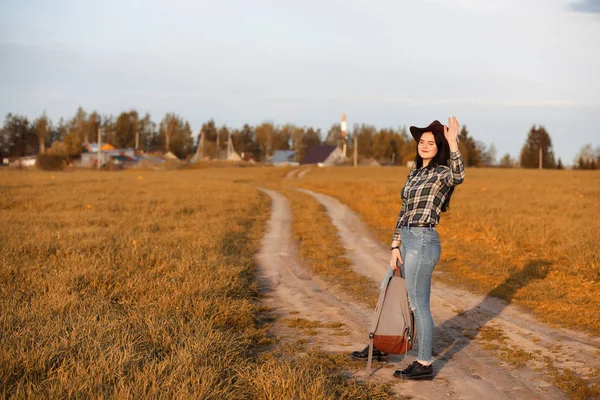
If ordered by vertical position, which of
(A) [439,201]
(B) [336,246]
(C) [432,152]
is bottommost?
(B) [336,246]

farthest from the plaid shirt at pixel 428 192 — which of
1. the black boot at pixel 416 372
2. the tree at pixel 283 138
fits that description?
the tree at pixel 283 138

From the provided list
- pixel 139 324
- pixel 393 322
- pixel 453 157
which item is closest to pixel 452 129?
pixel 453 157

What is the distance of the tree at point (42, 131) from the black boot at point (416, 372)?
127 m

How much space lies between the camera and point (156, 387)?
4.18m

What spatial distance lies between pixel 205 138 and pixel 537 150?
7541cm

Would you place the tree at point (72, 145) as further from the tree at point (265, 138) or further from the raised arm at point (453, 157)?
the raised arm at point (453, 157)

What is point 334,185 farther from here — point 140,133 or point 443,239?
point 140,133

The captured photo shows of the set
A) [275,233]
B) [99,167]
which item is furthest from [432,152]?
[99,167]

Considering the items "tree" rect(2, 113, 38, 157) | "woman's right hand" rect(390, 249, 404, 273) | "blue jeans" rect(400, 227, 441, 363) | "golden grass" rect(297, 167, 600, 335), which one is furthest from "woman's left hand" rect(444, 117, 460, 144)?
"tree" rect(2, 113, 38, 157)

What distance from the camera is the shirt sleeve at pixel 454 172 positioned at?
5.10m

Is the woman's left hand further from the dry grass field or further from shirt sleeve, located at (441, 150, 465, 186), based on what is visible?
the dry grass field

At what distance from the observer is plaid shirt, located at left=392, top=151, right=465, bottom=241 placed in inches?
208

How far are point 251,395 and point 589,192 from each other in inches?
1354

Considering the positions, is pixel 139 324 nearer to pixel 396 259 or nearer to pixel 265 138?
pixel 396 259
